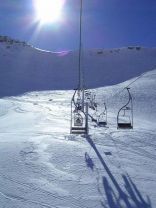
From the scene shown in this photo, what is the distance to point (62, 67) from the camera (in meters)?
54.6

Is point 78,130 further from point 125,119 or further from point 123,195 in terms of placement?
point 125,119

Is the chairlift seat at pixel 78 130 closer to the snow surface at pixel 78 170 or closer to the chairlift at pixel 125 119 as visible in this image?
the snow surface at pixel 78 170

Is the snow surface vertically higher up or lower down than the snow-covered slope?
lower down

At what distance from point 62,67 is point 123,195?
1863 inches

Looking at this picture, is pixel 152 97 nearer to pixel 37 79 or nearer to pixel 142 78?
pixel 142 78

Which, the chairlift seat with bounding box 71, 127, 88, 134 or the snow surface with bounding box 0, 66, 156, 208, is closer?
the snow surface with bounding box 0, 66, 156, 208

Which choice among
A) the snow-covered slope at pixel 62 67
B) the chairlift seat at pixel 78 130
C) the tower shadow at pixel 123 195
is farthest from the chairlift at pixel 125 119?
the snow-covered slope at pixel 62 67

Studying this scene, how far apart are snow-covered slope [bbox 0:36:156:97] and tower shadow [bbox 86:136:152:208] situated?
33.6m

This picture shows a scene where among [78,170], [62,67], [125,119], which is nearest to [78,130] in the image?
[78,170]

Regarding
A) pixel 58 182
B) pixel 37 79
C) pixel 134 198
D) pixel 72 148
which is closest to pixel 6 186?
pixel 58 182

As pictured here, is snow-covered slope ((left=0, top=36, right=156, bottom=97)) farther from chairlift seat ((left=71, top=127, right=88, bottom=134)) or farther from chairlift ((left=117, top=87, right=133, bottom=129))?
chairlift seat ((left=71, top=127, right=88, bottom=134))

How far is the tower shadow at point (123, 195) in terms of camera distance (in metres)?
7.36

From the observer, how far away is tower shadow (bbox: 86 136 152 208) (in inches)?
290

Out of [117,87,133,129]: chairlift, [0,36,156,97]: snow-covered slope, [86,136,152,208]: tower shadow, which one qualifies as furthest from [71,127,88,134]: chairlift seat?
[0,36,156,97]: snow-covered slope
